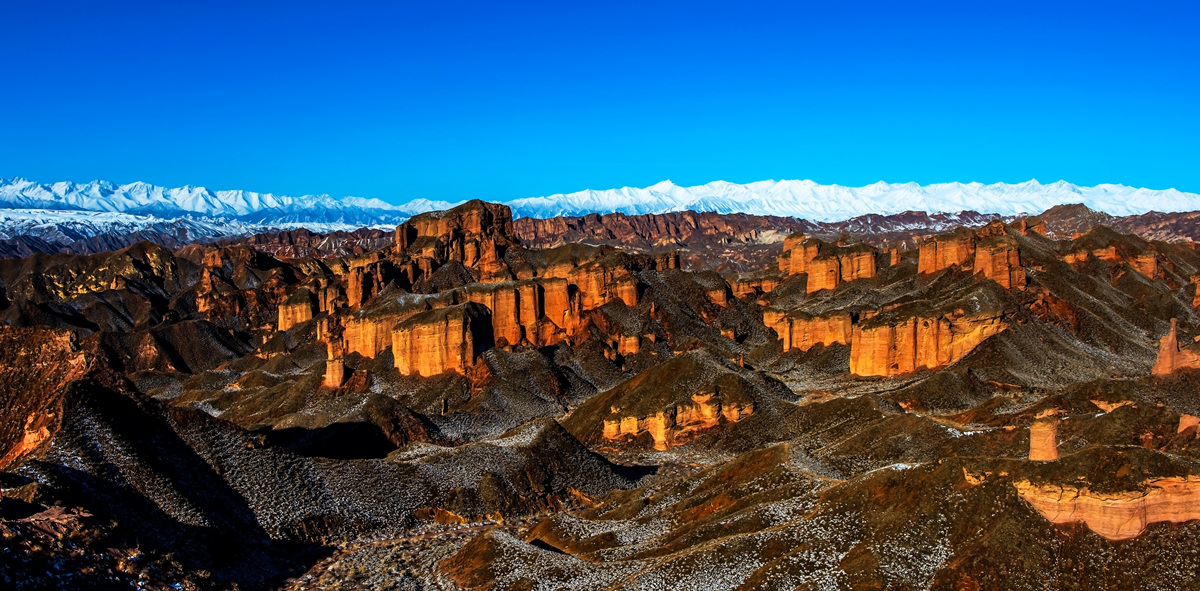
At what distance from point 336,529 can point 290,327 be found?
10975 centimetres

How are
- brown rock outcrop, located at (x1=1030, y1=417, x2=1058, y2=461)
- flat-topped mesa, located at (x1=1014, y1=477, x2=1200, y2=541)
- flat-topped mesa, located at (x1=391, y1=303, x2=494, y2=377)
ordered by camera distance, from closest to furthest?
flat-topped mesa, located at (x1=1014, y1=477, x2=1200, y2=541), brown rock outcrop, located at (x1=1030, y1=417, x2=1058, y2=461), flat-topped mesa, located at (x1=391, y1=303, x2=494, y2=377)

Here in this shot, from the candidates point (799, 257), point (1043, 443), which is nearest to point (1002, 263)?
point (799, 257)

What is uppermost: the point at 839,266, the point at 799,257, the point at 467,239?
the point at 467,239

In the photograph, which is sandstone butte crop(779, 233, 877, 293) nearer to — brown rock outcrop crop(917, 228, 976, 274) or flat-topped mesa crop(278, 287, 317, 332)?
brown rock outcrop crop(917, 228, 976, 274)

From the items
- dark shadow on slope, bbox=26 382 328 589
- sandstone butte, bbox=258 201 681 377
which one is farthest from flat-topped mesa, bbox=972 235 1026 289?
dark shadow on slope, bbox=26 382 328 589

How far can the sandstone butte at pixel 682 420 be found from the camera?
9106 cm

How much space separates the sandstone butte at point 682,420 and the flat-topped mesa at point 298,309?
89.8 m

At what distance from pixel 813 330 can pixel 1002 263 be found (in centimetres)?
2307

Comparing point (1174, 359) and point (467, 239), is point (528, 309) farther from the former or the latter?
point (1174, 359)

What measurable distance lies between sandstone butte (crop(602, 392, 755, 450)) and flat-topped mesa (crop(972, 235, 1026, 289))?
50407 mm

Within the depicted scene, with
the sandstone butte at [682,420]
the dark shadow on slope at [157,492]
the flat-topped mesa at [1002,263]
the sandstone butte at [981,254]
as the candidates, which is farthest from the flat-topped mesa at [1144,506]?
the sandstone butte at [981,254]

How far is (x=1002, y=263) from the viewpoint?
419 ft

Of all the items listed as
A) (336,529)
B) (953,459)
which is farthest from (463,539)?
(953,459)

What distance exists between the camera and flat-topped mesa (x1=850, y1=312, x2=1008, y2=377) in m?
110
